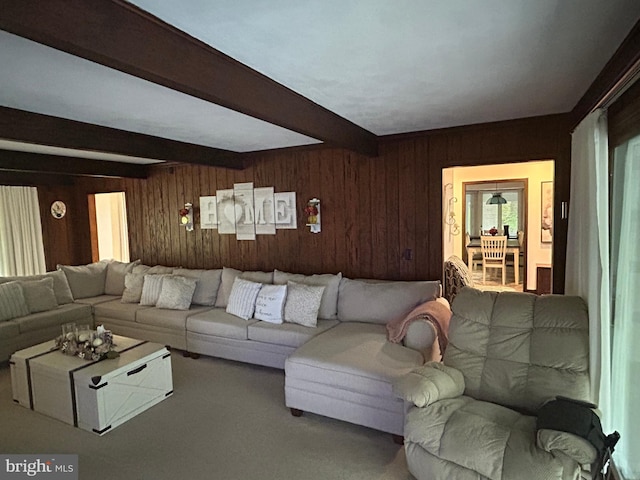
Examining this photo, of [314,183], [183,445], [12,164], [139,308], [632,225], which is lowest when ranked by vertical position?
[183,445]

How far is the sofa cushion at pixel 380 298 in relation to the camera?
3.46 m

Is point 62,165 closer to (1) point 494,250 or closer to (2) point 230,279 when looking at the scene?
(2) point 230,279

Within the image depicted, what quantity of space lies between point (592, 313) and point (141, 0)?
257cm

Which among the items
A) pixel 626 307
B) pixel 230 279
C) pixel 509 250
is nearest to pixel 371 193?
pixel 230 279

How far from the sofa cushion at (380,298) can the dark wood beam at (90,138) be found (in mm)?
2189

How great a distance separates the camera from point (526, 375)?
88.8 inches

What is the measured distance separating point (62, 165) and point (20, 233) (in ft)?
6.38

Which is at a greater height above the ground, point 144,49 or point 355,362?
point 144,49

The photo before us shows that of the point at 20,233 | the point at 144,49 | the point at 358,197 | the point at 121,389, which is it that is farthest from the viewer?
the point at 20,233

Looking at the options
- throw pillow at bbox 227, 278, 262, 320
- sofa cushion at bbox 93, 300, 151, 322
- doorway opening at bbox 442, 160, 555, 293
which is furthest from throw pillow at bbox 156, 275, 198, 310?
doorway opening at bbox 442, 160, 555, 293

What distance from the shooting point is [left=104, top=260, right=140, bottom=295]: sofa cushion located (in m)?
5.38

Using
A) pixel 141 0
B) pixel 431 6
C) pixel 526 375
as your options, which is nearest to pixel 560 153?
pixel 526 375

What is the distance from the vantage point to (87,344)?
3.10 metres

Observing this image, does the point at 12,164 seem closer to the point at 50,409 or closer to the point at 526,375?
the point at 50,409
